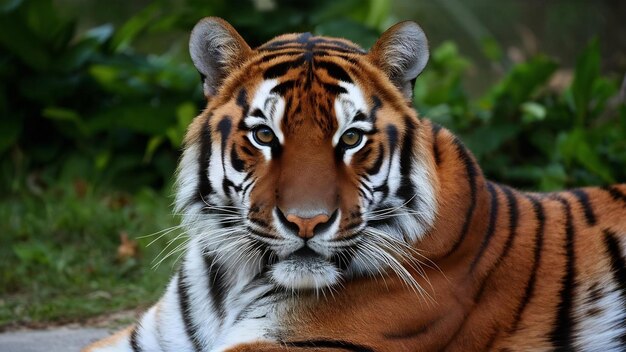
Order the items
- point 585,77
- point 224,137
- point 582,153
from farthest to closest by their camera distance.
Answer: point 585,77, point 582,153, point 224,137

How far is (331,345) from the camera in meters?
2.51

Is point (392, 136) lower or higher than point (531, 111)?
lower

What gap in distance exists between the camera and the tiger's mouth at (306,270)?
2.50 m

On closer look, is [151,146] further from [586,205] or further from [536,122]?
[586,205]

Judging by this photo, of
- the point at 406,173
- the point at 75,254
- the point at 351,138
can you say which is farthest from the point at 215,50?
the point at 75,254

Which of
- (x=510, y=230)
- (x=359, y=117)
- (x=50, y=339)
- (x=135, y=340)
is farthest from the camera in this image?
(x=50, y=339)

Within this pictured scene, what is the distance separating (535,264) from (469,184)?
32cm

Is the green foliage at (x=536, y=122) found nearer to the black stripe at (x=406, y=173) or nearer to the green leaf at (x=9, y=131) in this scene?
the green leaf at (x=9, y=131)

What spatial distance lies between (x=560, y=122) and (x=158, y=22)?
2.62m

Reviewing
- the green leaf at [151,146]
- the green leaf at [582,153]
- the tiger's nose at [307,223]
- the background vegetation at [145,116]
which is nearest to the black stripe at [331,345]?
the tiger's nose at [307,223]

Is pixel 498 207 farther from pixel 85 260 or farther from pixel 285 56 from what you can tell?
Result: pixel 85 260

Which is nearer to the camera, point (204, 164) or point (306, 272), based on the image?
point (306, 272)

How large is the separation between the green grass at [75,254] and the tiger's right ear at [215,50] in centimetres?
161

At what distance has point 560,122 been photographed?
576 centimetres
